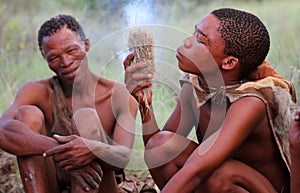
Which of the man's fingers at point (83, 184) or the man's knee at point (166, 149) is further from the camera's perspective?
the man's fingers at point (83, 184)

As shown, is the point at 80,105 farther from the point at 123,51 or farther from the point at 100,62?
the point at 100,62

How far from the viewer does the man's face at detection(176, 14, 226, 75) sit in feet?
9.05

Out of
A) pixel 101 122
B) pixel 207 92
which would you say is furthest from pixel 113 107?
pixel 207 92

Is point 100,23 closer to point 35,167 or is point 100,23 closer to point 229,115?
point 35,167

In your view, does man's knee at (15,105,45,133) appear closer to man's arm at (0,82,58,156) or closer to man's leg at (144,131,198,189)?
man's arm at (0,82,58,156)

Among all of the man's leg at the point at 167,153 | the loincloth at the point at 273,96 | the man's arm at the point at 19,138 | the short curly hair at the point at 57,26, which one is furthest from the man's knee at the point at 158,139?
the short curly hair at the point at 57,26

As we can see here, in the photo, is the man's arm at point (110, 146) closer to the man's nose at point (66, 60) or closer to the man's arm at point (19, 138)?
the man's arm at point (19, 138)

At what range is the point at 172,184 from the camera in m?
2.62

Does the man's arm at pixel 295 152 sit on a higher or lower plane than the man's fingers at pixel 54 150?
lower

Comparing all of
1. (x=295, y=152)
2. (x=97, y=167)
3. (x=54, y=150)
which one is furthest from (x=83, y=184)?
(x=295, y=152)

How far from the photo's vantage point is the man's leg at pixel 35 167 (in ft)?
10.2

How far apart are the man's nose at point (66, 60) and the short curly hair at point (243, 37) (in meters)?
0.93

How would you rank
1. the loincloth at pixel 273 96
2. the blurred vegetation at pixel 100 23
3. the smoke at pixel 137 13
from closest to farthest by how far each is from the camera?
the loincloth at pixel 273 96 < the smoke at pixel 137 13 < the blurred vegetation at pixel 100 23

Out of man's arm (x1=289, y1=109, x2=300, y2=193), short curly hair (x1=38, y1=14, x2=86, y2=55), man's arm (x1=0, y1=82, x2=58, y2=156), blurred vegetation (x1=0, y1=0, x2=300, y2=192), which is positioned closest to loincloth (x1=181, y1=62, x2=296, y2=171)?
man's arm (x1=289, y1=109, x2=300, y2=193)
